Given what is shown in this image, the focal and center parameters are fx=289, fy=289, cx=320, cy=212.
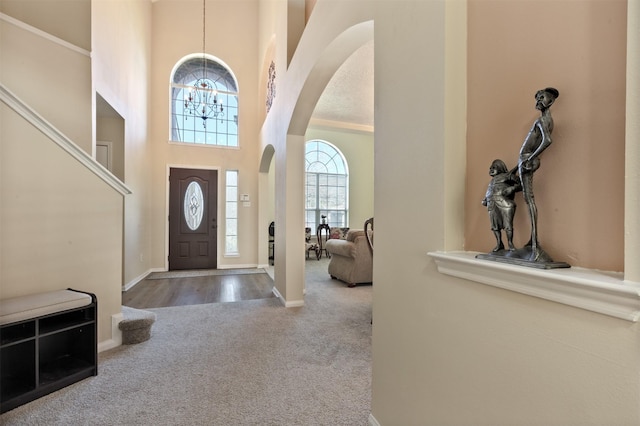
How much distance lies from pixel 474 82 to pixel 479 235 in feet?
1.81

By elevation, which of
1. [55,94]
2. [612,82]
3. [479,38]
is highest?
[55,94]

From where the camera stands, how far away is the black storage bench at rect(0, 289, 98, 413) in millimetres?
1727

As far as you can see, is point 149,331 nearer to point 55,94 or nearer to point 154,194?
point 55,94

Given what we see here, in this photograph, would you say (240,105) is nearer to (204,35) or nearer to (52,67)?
(204,35)

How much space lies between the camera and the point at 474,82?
1.05 meters

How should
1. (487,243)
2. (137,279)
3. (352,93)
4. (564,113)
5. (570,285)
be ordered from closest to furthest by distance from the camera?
(570,285) < (564,113) < (487,243) < (137,279) < (352,93)

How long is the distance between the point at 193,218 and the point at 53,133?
4.16 metres

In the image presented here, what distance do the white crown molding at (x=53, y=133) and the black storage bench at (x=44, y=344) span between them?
0.92 meters

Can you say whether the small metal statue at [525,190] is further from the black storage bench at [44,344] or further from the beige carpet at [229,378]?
the black storage bench at [44,344]

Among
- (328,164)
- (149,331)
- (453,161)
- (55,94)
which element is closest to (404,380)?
(453,161)

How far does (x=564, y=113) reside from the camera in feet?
2.50

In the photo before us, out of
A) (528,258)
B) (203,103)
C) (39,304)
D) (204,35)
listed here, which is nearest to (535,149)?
(528,258)

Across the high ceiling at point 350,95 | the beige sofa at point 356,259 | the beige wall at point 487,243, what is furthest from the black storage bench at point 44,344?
the beige sofa at point 356,259

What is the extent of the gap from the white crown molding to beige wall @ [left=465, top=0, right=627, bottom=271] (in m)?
2.63
